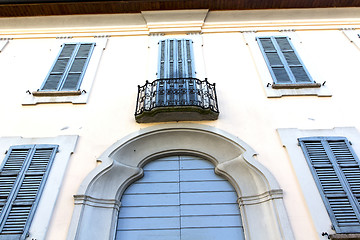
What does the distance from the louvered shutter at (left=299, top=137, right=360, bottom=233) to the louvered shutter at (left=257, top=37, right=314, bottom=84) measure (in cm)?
187

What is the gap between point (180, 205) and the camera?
4680mm

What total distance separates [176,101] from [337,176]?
9.91 feet

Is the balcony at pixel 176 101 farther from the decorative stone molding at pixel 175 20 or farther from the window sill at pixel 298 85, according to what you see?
the decorative stone molding at pixel 175 20

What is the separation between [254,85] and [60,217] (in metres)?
4.60

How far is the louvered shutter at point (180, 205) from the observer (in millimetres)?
4367

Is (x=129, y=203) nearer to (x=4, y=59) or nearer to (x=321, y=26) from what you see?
(x=4, y=59)

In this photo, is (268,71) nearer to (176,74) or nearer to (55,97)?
(176,74)

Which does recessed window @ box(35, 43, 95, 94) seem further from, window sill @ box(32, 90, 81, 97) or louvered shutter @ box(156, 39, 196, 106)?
louvered shutter @ box(156, 39, 196, 106)

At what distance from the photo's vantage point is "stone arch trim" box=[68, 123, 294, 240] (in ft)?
13.6

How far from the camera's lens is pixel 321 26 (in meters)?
8.19

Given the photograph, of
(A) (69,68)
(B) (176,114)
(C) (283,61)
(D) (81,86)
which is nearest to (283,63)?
(C) (283,61)

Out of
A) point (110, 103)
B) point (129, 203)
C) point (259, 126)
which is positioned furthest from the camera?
point (110, 103)

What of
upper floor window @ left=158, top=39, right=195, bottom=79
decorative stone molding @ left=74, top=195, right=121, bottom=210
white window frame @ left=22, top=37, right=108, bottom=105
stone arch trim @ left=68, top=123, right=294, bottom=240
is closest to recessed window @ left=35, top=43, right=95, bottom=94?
white window frame @ left=22, top=37, right=108, bottom=105

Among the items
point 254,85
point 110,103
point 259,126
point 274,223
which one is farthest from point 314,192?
point 110,103
